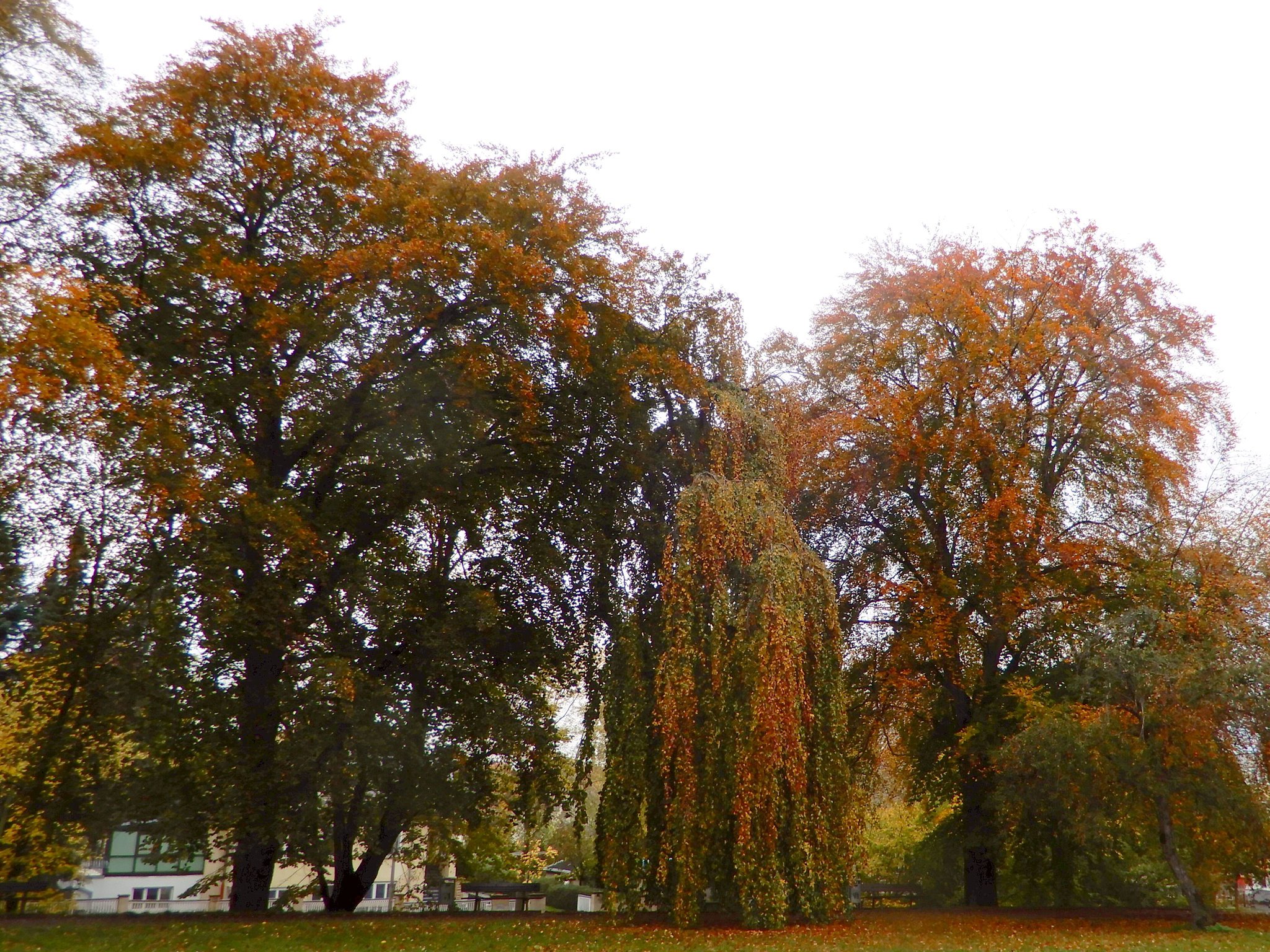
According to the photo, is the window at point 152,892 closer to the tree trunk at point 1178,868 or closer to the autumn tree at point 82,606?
the autumn tree at point 82,606

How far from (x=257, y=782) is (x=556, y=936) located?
486 centimetres

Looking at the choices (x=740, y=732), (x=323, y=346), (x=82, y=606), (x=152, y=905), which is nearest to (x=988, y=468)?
(x=740, y=732)

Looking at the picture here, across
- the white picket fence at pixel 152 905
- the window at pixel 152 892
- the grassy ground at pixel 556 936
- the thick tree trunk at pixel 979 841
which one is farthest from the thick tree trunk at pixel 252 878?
the window at pixel 152 892

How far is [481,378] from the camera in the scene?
15.4m

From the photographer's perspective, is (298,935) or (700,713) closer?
(298,935)

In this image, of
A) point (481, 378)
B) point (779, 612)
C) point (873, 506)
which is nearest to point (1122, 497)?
point (873, 506)

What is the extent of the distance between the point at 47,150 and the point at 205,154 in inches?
85.4

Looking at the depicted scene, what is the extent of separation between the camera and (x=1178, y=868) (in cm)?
1467

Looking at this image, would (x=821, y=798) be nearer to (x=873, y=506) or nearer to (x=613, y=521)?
(x=613, y=521)

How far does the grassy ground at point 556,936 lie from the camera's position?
11.1 m

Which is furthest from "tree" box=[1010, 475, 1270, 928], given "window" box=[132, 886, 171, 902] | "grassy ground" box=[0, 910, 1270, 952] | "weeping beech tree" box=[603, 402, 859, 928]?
"window" box=[132, 886, 171, 902]

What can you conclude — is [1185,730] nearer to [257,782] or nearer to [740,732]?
[740,732]

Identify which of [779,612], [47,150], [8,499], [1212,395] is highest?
[47,150]

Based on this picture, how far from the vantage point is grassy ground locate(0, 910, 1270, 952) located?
36.3 ft
